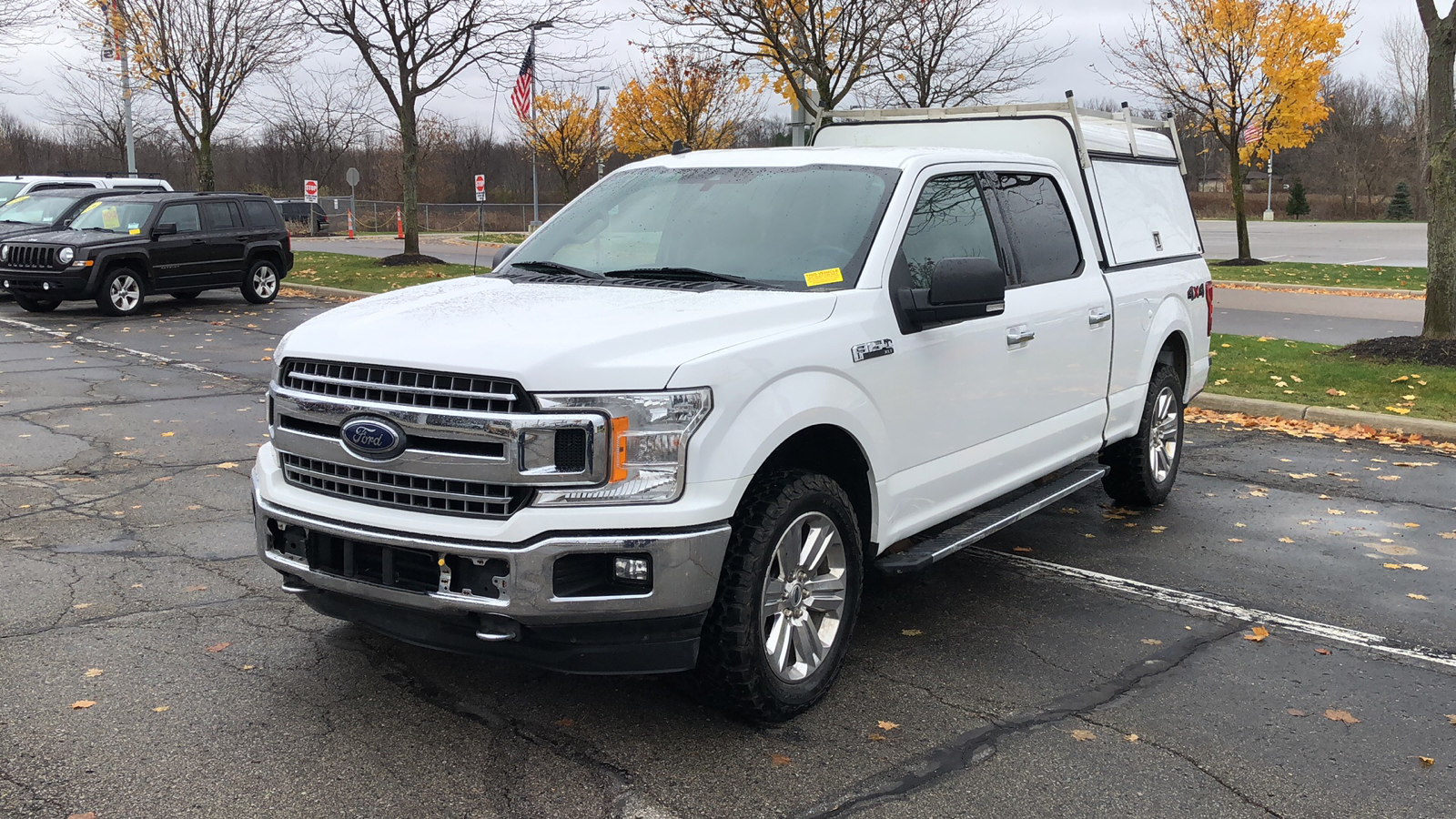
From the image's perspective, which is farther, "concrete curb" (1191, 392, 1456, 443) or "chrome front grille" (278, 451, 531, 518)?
"concrete curb" (1191, 392, 1456, 443)

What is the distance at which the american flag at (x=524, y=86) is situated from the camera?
24.7m

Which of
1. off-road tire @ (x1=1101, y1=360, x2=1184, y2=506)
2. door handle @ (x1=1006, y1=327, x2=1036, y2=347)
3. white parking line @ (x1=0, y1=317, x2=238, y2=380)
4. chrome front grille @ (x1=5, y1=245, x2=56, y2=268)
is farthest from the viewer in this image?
chrome front grille @ (x1=5, y1=245, x2=56, y2=268)

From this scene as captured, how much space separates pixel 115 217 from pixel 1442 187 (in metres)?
16.9

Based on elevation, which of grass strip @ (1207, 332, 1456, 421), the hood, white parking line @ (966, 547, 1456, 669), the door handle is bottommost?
white parking line @ (966, 547, 1456, 669)

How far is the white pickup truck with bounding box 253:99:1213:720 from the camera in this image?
3570 millimetres

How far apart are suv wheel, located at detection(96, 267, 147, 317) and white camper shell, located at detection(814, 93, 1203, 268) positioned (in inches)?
517

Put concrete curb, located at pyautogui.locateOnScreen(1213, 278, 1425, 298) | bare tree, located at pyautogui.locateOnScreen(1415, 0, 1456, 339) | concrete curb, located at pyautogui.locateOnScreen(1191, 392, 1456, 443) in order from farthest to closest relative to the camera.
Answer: concrete curb, located at pyautogui.locateOnScreen(1213, 278, 1425, 298) < bare tree, located at pyautogui.locateOnScreen(1415, 0, 1456, 339) < concrete curb, located at pyautogui.locateOnScreen(1191, 392, 1456, 443)

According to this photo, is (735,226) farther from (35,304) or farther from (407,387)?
(35,304)

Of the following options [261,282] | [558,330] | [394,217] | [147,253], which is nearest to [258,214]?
[261,282]

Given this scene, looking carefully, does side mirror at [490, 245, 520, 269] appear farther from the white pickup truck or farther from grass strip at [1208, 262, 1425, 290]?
grass strip at [1208, 262, 1425, 290]

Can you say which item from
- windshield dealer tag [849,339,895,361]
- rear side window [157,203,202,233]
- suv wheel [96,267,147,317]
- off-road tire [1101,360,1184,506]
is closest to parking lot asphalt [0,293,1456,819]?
off-road tire [1101,360,1184,506]

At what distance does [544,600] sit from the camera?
3523mm

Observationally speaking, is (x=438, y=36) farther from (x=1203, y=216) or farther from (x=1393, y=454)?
(x=1203, y=216)

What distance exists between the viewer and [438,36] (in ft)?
79.5
